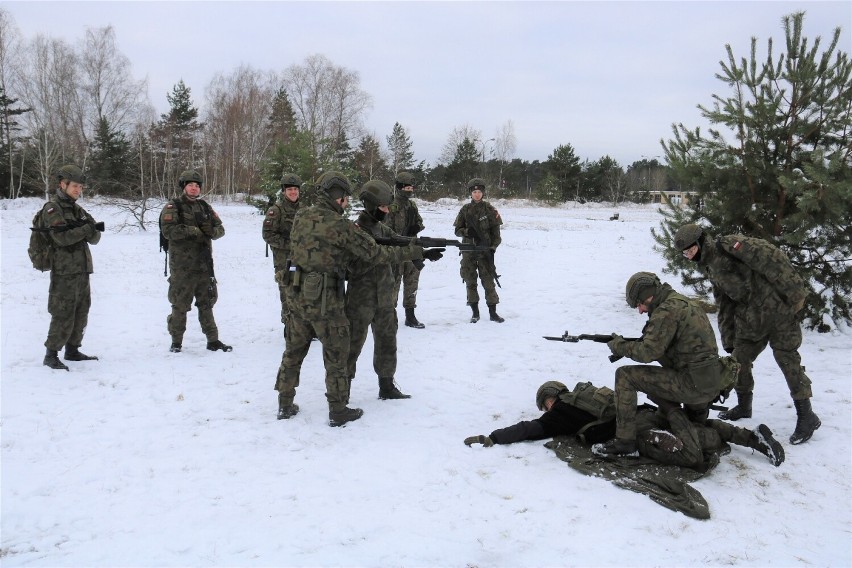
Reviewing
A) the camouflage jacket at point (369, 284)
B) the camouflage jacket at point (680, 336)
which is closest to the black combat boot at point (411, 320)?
the camouflage jacket at point (369, 284)

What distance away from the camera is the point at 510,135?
201 feet

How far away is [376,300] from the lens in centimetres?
552

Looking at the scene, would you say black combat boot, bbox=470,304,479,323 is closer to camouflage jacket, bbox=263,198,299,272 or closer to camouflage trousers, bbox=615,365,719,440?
camouflage jacket, bbox=263,198,299,272

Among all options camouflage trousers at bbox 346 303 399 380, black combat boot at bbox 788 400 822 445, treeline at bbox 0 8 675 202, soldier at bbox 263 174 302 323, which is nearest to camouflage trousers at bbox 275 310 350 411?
camouflage trousers at bbox 346 303 399 380

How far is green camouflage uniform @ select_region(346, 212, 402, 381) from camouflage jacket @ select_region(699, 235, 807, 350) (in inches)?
120

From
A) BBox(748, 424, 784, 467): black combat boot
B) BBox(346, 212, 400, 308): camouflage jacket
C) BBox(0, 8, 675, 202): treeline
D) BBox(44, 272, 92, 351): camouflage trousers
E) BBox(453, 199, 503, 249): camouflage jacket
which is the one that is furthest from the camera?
BBox(0, 8, 675, 202): treeline

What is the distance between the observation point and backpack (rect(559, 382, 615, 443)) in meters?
4.73

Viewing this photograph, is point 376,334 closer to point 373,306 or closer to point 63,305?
point 373,306

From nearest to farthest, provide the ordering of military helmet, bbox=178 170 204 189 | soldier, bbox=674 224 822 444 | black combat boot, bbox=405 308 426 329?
soldier, bbox=674 224 822 444 < military helmet, bbox=178 170 204 189 < black combat boot, bbox=405 308 426 329

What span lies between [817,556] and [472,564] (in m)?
2.13

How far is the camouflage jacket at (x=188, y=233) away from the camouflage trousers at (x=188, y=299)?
0.11 metres

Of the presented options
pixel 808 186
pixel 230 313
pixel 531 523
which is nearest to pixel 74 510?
pixel 531 523

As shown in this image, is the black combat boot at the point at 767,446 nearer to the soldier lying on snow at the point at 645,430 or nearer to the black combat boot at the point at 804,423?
the soldier lying on snow at the point at 645,430

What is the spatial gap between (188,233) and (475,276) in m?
4.50
